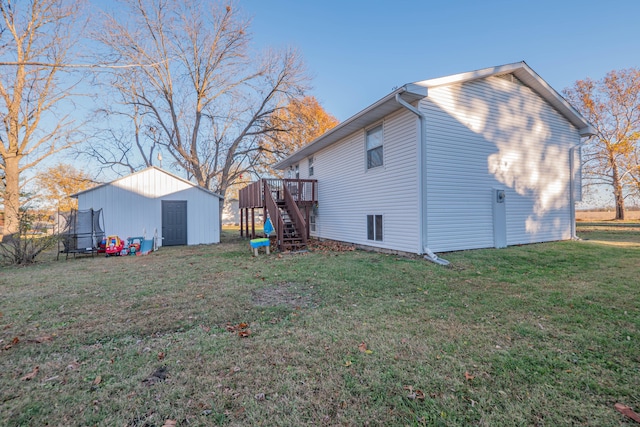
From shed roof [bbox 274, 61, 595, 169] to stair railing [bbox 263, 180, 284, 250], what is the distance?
3.18m

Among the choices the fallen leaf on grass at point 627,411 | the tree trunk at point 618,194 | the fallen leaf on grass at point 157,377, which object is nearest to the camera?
the fallen leaf on grass at point 627,411

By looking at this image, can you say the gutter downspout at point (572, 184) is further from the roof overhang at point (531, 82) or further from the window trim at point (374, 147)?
the window trim at point (374, 147)

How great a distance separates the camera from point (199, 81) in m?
19.8

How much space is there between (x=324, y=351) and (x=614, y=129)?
29.4m

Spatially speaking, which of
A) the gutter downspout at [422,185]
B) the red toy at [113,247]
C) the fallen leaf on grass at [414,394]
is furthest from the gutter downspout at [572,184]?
the red toy at [113,247]

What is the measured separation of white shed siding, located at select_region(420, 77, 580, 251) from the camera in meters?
7.91

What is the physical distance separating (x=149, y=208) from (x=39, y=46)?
964cm

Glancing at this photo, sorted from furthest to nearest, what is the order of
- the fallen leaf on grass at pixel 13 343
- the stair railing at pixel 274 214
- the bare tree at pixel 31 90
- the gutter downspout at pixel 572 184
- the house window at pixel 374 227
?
the bare tree at pixel 31 90 < the gutter downspout at pixel 572 184 < the stair railing at pixel 274 214 < the house window at pixel 374 227 < the fallen leaf on grass at pixel 13 343

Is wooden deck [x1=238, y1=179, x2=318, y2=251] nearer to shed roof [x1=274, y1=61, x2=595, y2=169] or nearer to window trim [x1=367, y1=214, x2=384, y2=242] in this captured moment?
window trim [x1=367, y1=214, x2=384, y2=242]

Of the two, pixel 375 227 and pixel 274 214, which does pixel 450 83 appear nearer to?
pixel 375 227

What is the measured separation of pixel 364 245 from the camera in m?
10.1

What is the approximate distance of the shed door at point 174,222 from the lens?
42.4 feet

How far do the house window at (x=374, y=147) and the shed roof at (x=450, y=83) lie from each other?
1.15ft

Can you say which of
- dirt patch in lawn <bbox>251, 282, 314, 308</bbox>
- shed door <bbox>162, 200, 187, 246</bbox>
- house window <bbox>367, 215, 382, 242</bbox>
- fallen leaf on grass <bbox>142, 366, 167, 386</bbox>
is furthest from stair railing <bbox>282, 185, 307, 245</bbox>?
fallen leaf on grass <bbox>142, 366, 167, 386</bbox>
